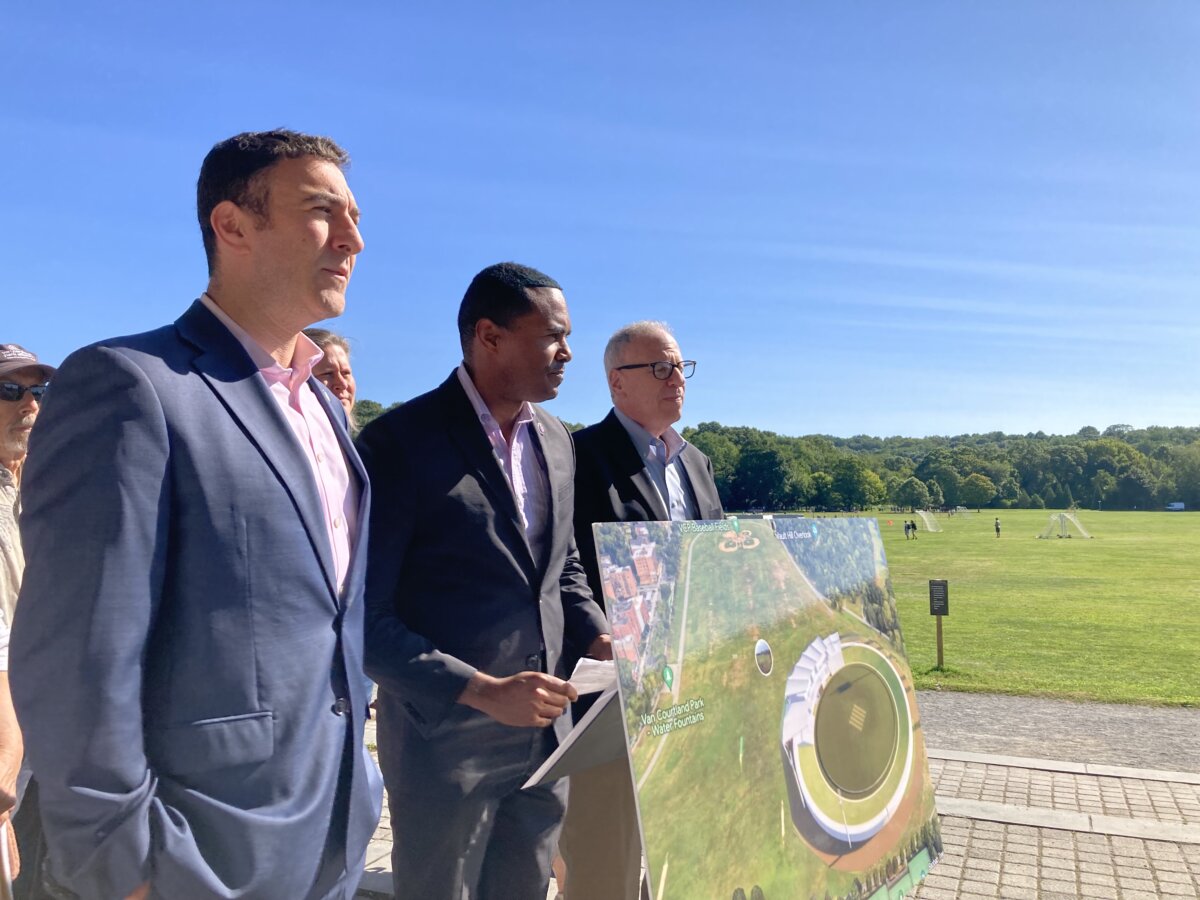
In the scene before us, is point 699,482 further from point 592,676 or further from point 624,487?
point 592,676

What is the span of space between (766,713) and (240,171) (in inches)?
87.7

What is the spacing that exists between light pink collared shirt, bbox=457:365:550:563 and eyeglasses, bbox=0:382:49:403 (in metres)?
1.71

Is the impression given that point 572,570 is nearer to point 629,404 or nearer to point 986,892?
point 629,404

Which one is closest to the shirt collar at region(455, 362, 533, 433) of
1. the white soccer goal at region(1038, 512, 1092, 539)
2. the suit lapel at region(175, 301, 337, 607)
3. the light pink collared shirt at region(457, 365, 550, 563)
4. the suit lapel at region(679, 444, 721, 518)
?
the light pink collared shirt at region(457, 365, 550, 563)

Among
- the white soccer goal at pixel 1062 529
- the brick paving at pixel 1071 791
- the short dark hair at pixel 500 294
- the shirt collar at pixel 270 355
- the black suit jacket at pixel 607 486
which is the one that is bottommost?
the white soccer goal at pixel 1062 529

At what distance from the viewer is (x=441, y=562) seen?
2717 mm

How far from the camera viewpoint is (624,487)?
12.2 ft

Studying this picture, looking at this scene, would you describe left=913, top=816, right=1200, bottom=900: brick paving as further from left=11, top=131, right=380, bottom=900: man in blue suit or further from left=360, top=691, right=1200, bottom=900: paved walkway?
left=11, top=131, right=380, bottom=900: man in blue suit

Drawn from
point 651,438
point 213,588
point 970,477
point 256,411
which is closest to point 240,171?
point 256,411

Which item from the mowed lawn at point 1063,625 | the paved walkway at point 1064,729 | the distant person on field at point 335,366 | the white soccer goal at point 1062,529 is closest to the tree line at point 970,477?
the white soccer goal at point 1062,529

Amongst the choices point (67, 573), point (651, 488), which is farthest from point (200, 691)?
point (651, 488)

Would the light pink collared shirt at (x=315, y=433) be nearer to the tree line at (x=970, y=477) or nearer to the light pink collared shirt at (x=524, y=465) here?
the light pink collared shirt at (x=524, y=465)

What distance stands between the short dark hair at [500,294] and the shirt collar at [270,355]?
2.90 feet

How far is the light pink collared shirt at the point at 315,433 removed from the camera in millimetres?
2020
